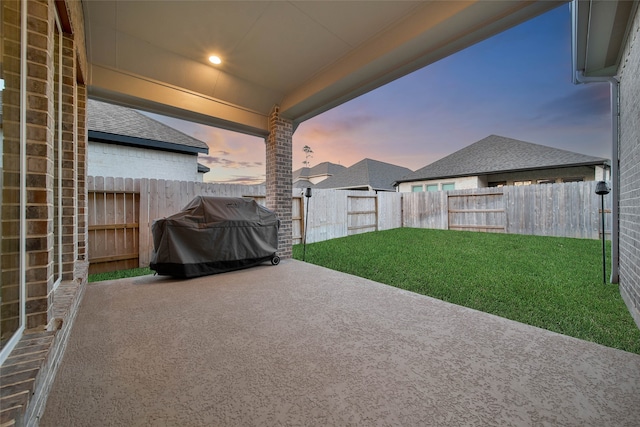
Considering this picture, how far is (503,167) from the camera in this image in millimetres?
11914

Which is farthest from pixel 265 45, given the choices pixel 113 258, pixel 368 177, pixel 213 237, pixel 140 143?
pixel 368 177

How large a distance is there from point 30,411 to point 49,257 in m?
0.80

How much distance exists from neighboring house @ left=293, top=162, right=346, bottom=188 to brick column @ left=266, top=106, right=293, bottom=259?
64.0 feet

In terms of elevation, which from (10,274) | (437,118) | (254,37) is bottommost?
(10,274)

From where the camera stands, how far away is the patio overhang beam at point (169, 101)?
3494 millimetres

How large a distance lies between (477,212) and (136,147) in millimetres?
11593

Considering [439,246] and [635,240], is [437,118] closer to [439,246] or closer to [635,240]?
[439,246]

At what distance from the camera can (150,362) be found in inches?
66.5

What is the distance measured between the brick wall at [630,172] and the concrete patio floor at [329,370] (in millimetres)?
1176

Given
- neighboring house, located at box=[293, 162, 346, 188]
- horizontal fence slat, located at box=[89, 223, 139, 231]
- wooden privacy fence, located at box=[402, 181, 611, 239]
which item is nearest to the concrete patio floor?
horizontal fence slat, located at box=[89, 223, 139, 231]

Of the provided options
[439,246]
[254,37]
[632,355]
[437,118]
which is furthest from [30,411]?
[437,118]

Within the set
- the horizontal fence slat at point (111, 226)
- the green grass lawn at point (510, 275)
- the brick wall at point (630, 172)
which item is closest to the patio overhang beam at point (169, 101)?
the horizontal fence slat at point (111, 226)

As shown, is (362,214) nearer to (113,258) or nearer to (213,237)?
(213,237)

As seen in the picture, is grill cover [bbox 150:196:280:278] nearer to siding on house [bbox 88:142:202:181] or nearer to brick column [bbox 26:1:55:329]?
brick column [bbox 26:1:55:329]
